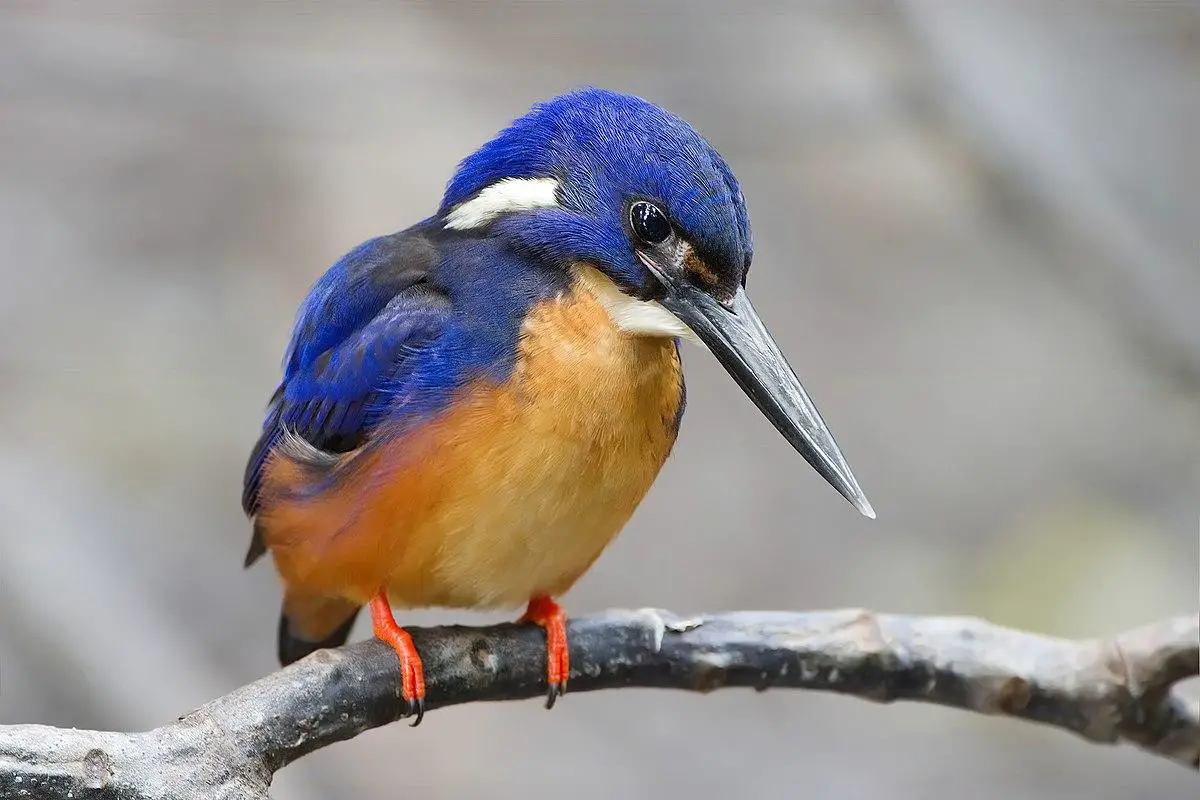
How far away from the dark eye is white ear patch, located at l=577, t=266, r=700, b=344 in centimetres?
7

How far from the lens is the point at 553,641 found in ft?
5.85

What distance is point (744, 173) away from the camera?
10.5 feet

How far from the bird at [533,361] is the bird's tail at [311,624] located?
1.03 feet

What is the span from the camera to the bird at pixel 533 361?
5.03 ft

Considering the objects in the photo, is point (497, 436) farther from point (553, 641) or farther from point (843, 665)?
point (843, 665)

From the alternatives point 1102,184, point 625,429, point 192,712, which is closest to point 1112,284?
point 1102,184

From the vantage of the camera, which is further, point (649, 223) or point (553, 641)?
point (553, 641)

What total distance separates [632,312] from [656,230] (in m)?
0.11

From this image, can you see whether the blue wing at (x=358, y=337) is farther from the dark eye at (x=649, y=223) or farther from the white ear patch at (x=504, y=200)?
the dark eye at (x=649, y=223)

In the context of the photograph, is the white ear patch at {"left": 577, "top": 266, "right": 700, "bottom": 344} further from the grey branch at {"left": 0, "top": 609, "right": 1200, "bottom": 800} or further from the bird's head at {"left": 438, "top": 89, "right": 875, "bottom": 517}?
the grey branch at {"left": 0, "top": 609, "right": 1200, "bottom": 800}

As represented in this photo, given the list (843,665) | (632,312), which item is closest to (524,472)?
(632,312)

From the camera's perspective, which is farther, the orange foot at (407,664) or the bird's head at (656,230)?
the orange foot at (407,664)

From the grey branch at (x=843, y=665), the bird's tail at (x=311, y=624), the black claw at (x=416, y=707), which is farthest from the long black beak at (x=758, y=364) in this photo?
the bird's tail at (x=311, y=624)

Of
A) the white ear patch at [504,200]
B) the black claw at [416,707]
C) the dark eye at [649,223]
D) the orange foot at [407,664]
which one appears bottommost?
the black claw at [416,707]
